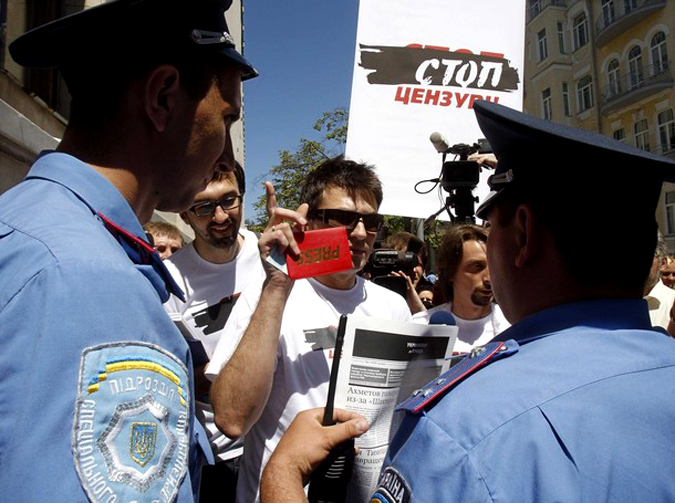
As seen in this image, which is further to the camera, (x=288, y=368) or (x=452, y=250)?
(x=452, y=250)

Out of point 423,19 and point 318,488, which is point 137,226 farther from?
point 423,19

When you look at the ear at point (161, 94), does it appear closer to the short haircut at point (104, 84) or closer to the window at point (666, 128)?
the short haircut at point (104, 84)

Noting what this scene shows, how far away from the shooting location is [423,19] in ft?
12.1

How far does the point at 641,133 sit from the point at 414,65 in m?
24.4

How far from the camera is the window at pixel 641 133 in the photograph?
23.9 meters

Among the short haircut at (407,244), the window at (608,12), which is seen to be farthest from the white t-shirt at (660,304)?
the window at (608,12)

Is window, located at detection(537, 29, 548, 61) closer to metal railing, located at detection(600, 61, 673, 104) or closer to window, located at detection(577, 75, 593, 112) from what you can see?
window, located at detection(577, 75, 593, 112)

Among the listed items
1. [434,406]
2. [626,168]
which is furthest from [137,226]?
[626,168]

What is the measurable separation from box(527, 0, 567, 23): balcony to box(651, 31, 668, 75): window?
22.1 feet

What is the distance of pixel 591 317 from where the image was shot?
3.44ft

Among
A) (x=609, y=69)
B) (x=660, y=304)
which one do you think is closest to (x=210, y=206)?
(x=660, y=304)

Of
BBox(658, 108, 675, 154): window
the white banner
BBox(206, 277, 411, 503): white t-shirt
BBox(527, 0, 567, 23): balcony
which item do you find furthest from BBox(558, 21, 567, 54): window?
BBox(206, 277, 411, 503): white t-shirt

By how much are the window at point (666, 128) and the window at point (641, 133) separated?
0.60 meters

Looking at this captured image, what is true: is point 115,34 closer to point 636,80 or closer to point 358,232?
point 358,232
